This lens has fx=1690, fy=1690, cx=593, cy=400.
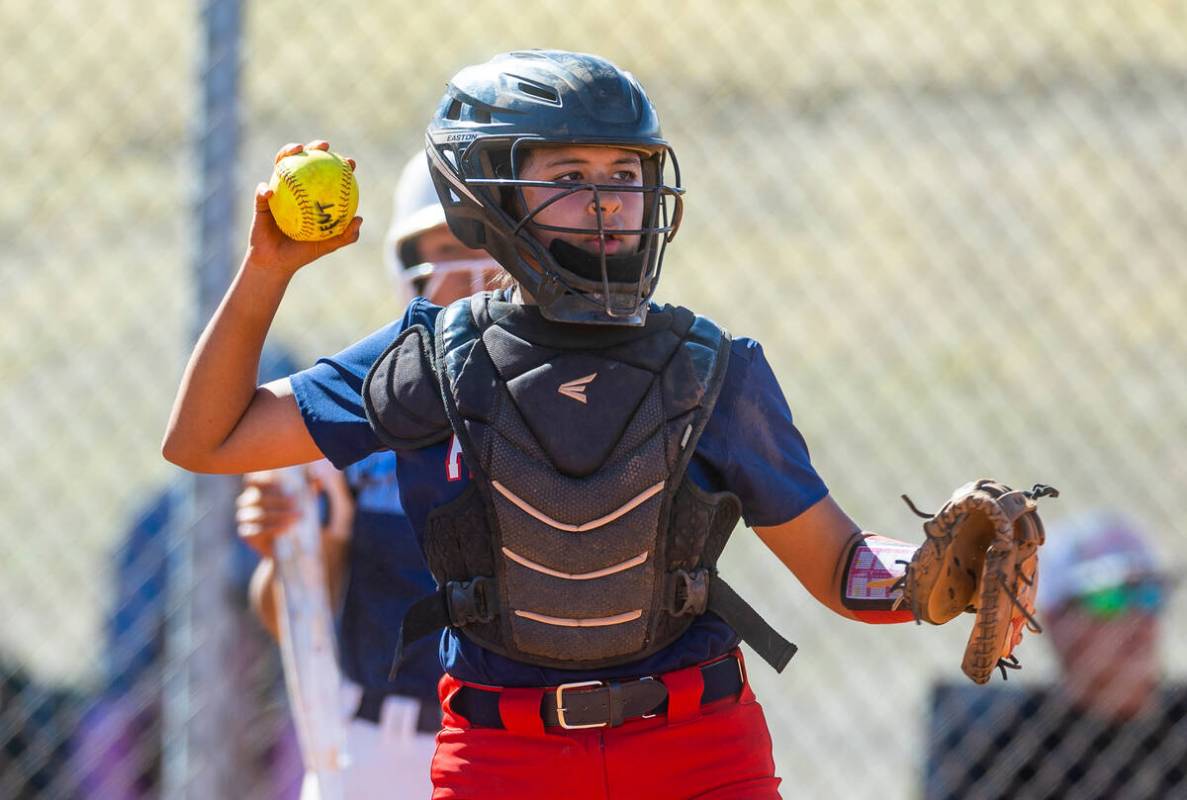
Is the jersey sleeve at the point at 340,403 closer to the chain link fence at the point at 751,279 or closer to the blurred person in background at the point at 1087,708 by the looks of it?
the chain link fence at the point at 751,279

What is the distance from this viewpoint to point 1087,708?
480 cm

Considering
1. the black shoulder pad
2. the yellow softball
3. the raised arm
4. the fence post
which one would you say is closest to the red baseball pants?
the black shoulder pad

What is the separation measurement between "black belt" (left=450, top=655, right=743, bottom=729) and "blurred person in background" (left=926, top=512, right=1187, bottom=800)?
243 centimetres

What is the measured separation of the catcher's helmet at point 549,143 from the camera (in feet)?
8.40

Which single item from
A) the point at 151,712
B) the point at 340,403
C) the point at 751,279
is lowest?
the point at 151,712

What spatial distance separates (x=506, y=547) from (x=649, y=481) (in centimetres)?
24

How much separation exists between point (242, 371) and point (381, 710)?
134 centimetres

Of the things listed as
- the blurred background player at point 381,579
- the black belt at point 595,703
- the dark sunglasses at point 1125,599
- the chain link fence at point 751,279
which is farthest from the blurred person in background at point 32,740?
the dark sunglasses at point 1125,599

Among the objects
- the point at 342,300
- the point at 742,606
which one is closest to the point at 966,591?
the point at 742,606

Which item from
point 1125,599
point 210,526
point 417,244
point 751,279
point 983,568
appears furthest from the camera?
point 751,279

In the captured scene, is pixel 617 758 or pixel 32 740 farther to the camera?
pixel 32 740

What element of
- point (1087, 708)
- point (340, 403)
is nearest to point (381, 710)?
point (340, 403)

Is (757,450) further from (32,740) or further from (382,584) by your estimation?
(32,740)

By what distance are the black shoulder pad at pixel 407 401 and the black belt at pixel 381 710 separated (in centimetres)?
119
